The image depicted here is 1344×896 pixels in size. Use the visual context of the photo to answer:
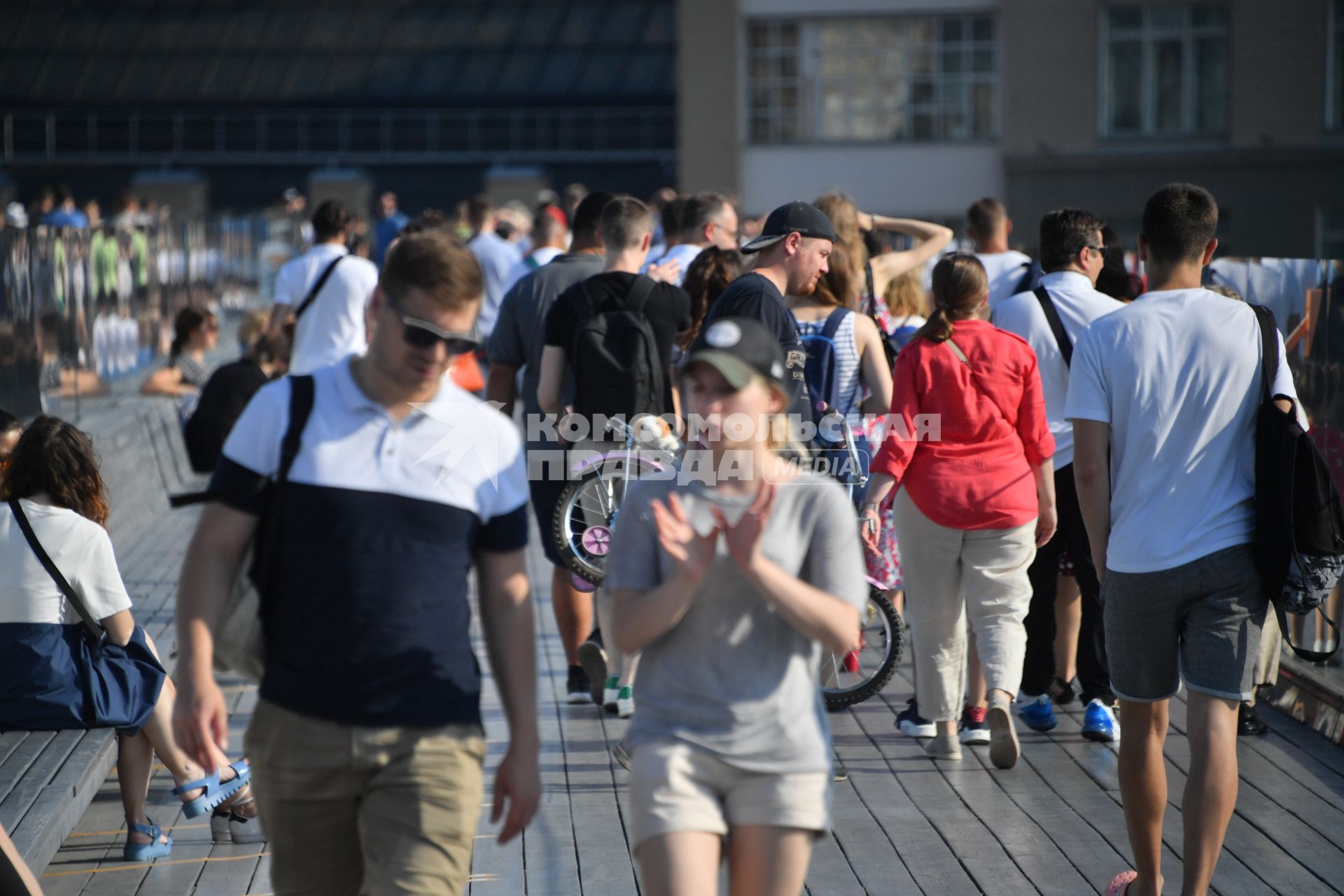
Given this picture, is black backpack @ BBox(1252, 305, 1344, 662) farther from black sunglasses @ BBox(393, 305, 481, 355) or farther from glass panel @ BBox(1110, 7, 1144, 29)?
glass panel @ BBox(1110, 7, 1144, 29)

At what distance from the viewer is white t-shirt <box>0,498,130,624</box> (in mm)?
4941

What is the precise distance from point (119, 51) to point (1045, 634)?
45.7 metres

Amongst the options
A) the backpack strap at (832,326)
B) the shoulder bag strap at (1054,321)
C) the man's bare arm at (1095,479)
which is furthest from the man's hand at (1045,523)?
the man's bare arm at (1095,479)

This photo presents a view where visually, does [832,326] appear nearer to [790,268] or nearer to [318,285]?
[790,268]

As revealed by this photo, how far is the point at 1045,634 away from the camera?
21.9ft

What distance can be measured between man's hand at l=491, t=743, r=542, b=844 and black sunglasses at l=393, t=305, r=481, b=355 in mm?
821

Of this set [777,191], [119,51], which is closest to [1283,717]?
[777,191]

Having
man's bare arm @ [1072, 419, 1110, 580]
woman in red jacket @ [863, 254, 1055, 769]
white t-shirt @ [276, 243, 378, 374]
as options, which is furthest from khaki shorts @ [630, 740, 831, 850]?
white t-shirt @ [276, 243, 378, 374]

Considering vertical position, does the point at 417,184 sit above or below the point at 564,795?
above

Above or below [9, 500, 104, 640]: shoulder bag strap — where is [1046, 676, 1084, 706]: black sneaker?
below

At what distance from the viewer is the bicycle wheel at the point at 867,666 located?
6625 millimetres

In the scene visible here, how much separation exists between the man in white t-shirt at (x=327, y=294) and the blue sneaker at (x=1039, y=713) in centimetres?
449

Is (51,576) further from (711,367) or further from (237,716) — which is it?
(711,367)

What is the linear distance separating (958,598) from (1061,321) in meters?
1.25
